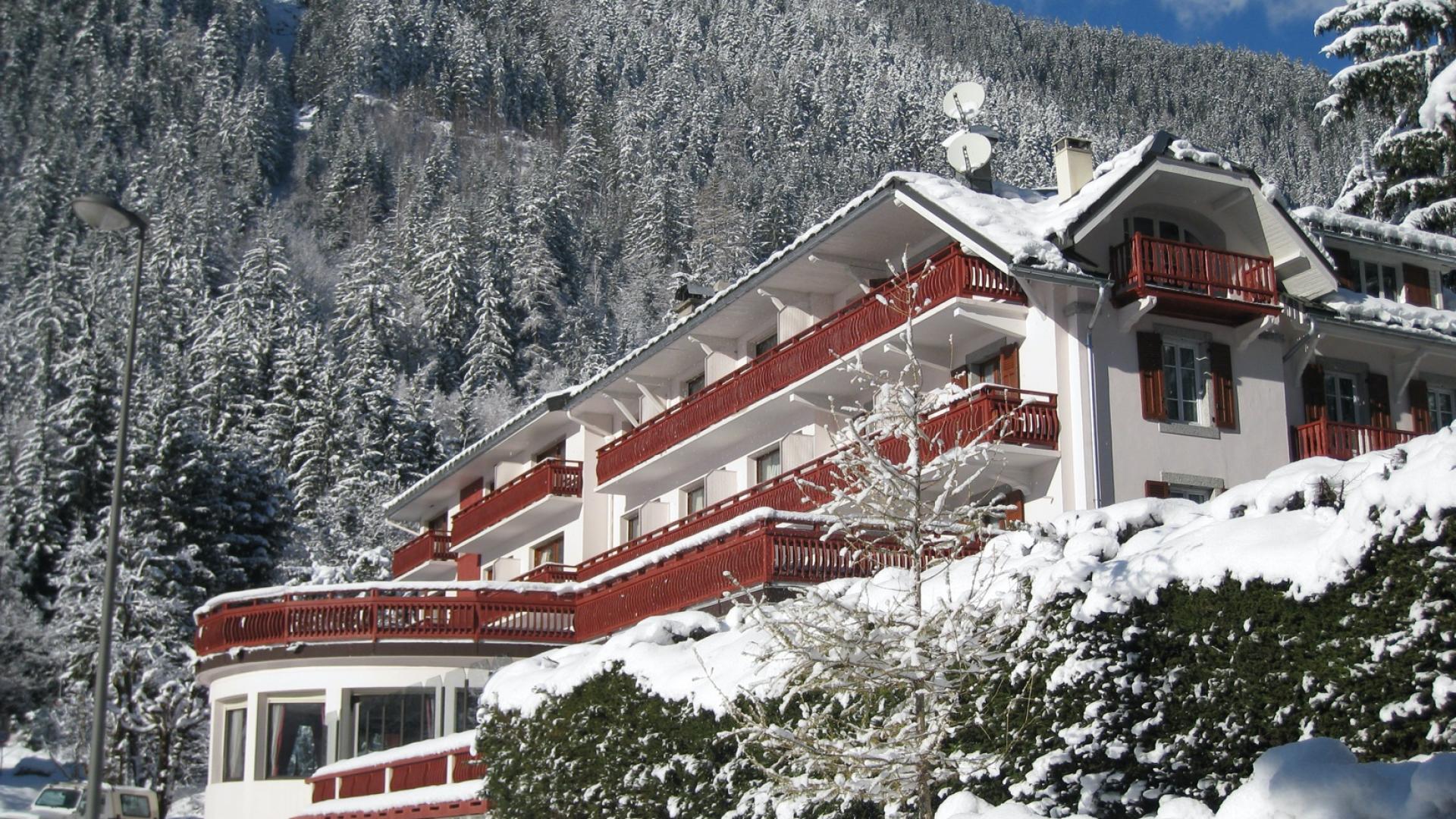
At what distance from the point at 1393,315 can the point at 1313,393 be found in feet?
6.61

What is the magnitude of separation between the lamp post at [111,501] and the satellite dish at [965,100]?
16.2 meters

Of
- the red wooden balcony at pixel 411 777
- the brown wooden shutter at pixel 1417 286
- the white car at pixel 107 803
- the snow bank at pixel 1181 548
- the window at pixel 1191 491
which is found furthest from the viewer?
the white car at pixel 107 803

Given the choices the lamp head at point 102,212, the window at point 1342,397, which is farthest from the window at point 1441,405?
the lamp head at point 102,212

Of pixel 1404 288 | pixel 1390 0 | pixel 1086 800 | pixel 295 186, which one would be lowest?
pixel 1086 800

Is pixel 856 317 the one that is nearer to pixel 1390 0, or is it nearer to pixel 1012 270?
pixel 1012 270

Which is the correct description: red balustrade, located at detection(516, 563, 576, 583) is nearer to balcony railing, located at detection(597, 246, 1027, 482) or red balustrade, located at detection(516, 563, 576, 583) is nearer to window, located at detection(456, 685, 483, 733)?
balcony railing, located at detection(597, 246, 1027, 482)

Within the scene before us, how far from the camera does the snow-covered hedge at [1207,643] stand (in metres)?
10.2

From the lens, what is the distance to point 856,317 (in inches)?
1064

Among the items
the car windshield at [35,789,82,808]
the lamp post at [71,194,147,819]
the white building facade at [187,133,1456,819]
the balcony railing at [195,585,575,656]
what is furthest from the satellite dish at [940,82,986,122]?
the car windshield at [35,789,82,808]

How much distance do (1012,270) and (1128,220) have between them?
407 centimetres

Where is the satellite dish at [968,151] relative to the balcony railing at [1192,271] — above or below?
above

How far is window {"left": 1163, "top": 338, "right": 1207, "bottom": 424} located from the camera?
26344 millimetres

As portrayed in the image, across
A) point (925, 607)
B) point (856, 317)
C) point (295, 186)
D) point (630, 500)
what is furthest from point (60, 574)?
point (295, 186)

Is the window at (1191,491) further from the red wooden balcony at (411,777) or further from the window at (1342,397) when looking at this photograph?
the red wooden balcony at (411,777)
